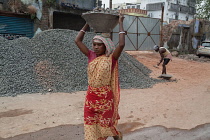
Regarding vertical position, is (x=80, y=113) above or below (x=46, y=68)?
below

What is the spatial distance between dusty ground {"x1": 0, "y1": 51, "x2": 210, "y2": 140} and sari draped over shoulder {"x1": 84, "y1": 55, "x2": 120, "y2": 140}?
996 millimetres

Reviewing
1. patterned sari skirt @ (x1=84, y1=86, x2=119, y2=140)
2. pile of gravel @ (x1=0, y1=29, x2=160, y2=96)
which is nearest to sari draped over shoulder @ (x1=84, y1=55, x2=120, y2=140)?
patterned sari skirt @ (x1=84, y1=86, x2=119, y2=140)

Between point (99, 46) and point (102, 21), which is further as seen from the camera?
point (102, 21)

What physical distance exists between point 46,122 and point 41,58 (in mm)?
3478

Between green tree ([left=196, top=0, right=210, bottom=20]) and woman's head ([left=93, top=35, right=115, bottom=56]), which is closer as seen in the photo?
woman's head ([left=93, top=35, right=115, bottom=56])

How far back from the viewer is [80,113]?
4246 millimetres

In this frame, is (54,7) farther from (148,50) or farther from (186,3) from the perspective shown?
(186,3)

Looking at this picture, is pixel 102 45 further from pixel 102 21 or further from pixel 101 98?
pixel 101 98

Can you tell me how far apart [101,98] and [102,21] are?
912mm

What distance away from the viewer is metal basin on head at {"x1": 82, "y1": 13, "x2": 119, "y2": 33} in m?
2.45

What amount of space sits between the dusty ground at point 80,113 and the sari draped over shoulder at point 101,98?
1.00 metres

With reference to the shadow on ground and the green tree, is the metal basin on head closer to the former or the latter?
the shadow on ground

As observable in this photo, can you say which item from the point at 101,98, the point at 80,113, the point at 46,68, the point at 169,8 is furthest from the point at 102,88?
the point at 169,8

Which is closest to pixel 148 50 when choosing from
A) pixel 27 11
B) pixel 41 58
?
pixel 27 11
